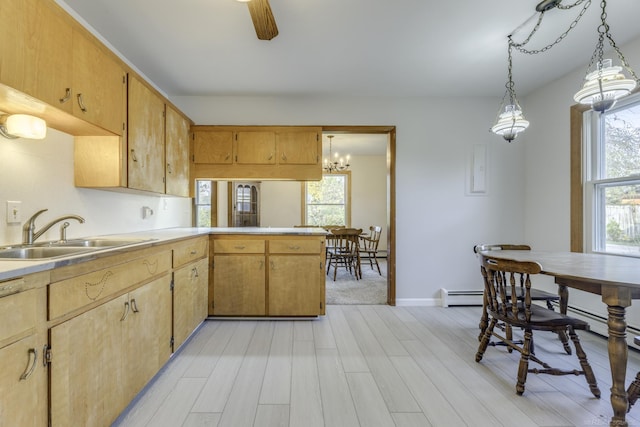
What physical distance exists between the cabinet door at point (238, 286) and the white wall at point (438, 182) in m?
1.65

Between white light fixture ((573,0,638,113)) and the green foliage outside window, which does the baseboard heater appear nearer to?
white light fixture ((573,0,638,113))

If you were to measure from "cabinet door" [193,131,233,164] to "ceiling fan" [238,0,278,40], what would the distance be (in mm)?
1587

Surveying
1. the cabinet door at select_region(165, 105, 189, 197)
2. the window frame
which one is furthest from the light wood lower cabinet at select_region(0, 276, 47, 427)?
the window frame

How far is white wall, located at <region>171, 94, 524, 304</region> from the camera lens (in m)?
3.49

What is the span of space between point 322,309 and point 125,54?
2972 millimetres

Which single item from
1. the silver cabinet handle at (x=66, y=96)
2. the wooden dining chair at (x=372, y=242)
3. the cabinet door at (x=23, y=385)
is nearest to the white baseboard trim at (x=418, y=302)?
the wooden dining chair at (x=372, y=242)

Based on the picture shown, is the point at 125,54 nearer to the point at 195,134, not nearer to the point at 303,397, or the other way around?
the point at 195,134

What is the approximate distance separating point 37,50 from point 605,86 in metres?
2.91

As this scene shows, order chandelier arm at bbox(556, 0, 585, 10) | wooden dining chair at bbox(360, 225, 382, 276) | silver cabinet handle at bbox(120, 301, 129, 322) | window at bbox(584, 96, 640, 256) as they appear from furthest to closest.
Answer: wooden dining chair at bbox(360, 225, 382, 276) < window at bbox(584, 96, 640, 256) < chandelier arm at bbox(556, 0, 585, 10) < silver cabinet handle at bbox(120, 301, 129, 322)

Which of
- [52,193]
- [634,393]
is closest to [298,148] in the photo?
[52,193]

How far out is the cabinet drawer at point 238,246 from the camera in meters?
2.90

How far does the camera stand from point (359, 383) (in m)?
1.87

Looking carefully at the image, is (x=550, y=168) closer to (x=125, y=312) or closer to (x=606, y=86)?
(x=606, y=86)

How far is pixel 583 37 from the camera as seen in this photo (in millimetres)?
2320
